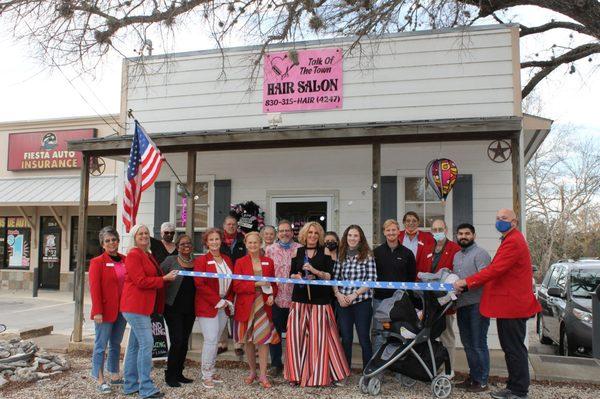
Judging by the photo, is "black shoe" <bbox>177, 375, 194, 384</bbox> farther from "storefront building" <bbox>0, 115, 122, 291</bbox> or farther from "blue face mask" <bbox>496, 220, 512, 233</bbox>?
"storefront building" <bbox>0, 115, 122, 291</bbox>

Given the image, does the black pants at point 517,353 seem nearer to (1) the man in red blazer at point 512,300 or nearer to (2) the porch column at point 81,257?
(1) the man in red blazer at point 512,300

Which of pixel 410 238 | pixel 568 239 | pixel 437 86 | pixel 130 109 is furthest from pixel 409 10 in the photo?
pixel 568 239

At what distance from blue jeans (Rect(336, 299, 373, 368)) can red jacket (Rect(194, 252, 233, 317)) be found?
1.32m

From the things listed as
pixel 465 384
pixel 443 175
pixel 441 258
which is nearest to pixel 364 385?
pixel 465 384

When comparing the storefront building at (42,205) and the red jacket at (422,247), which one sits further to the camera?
the storefront building at (42,205)

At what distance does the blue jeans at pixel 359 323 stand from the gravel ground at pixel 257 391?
441mm

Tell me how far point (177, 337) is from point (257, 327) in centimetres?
86

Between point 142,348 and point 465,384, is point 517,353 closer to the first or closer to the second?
point 465,384

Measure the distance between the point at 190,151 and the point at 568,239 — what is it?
34486mm

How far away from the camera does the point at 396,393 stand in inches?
211

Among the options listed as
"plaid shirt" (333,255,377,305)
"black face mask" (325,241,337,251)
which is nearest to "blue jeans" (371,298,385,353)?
"plaid shirt" (333,255,377,305)

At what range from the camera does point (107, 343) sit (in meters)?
5.62

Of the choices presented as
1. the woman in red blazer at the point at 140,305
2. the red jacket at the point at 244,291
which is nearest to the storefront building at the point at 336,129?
the red jacket at the point at 244,291

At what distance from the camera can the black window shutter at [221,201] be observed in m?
8.66
